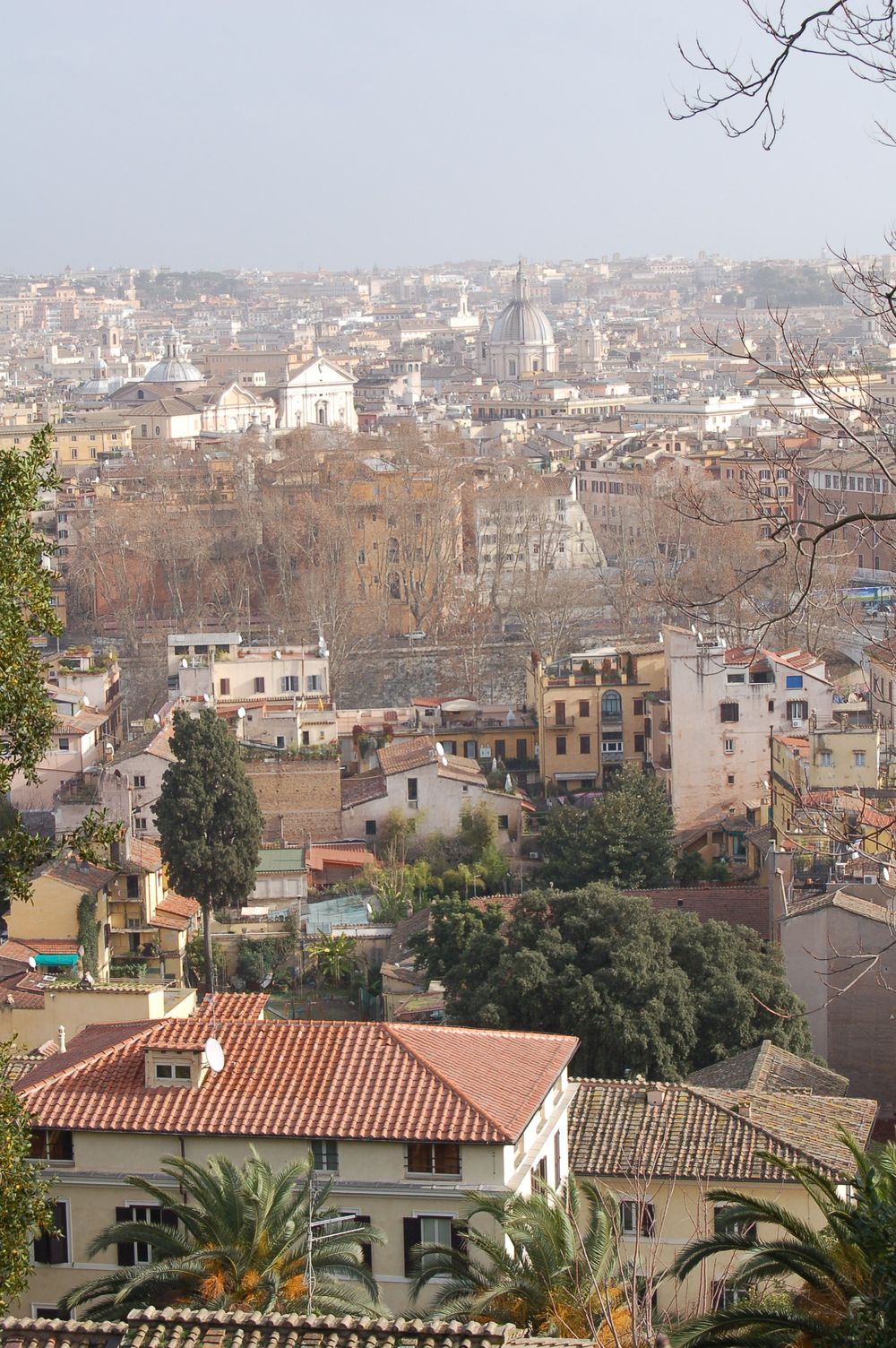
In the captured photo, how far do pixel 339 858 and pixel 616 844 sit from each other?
107 inches

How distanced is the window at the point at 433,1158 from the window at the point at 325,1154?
0.85 ft

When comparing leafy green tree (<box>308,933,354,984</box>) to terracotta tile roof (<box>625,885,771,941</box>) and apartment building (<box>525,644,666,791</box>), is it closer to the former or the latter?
terracotta tile roof (<box>625,885,771,941</box>)

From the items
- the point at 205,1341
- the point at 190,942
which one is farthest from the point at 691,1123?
the point at 190,942

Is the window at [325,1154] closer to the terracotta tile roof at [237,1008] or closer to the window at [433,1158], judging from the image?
the window at [433,1158]

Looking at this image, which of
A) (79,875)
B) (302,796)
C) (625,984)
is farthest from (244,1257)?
(302,796)

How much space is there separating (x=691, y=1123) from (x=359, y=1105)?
1518 millimetres

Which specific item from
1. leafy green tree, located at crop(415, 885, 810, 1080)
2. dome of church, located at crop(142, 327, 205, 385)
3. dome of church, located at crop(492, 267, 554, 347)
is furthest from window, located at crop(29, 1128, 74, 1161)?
dome of church, located at crop(492, 267, 554, 347)

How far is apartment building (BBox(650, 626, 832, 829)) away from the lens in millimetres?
19703

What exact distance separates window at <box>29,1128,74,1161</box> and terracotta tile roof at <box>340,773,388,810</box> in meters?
11.2

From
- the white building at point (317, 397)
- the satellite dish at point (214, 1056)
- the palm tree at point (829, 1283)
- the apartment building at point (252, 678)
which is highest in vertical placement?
the white building at point (317, 397)

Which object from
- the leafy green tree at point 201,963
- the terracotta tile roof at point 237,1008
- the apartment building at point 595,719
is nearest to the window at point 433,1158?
the terracotta tile roof at point 237,1008

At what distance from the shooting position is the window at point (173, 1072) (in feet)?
28.4

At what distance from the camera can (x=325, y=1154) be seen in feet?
27.1

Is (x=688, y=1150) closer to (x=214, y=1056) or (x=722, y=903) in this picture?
(x=214, y=1056)
